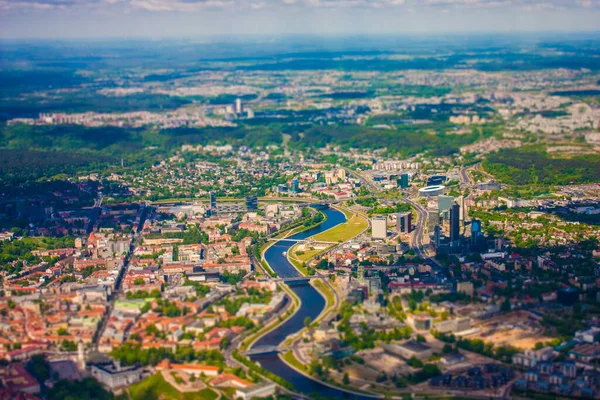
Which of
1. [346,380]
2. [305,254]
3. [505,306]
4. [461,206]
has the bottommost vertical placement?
[305,254]

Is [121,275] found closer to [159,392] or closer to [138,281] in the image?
[138,281]

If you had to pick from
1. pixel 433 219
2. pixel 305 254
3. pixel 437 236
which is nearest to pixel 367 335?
pixel 305 254

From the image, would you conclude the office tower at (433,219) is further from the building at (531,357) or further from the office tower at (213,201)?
the building at (531,357)

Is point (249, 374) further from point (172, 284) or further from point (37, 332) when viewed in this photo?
point (172, 284)

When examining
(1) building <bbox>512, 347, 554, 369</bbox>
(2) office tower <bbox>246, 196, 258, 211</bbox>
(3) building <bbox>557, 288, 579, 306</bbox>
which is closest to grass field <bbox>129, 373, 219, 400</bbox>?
(1) building <bbox>512, 347, 554, 369</bbox>

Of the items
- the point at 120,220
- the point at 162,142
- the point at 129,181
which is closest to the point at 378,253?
the point at 120,220

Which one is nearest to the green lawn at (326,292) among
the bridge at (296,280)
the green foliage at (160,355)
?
the bridge at (296,280)
